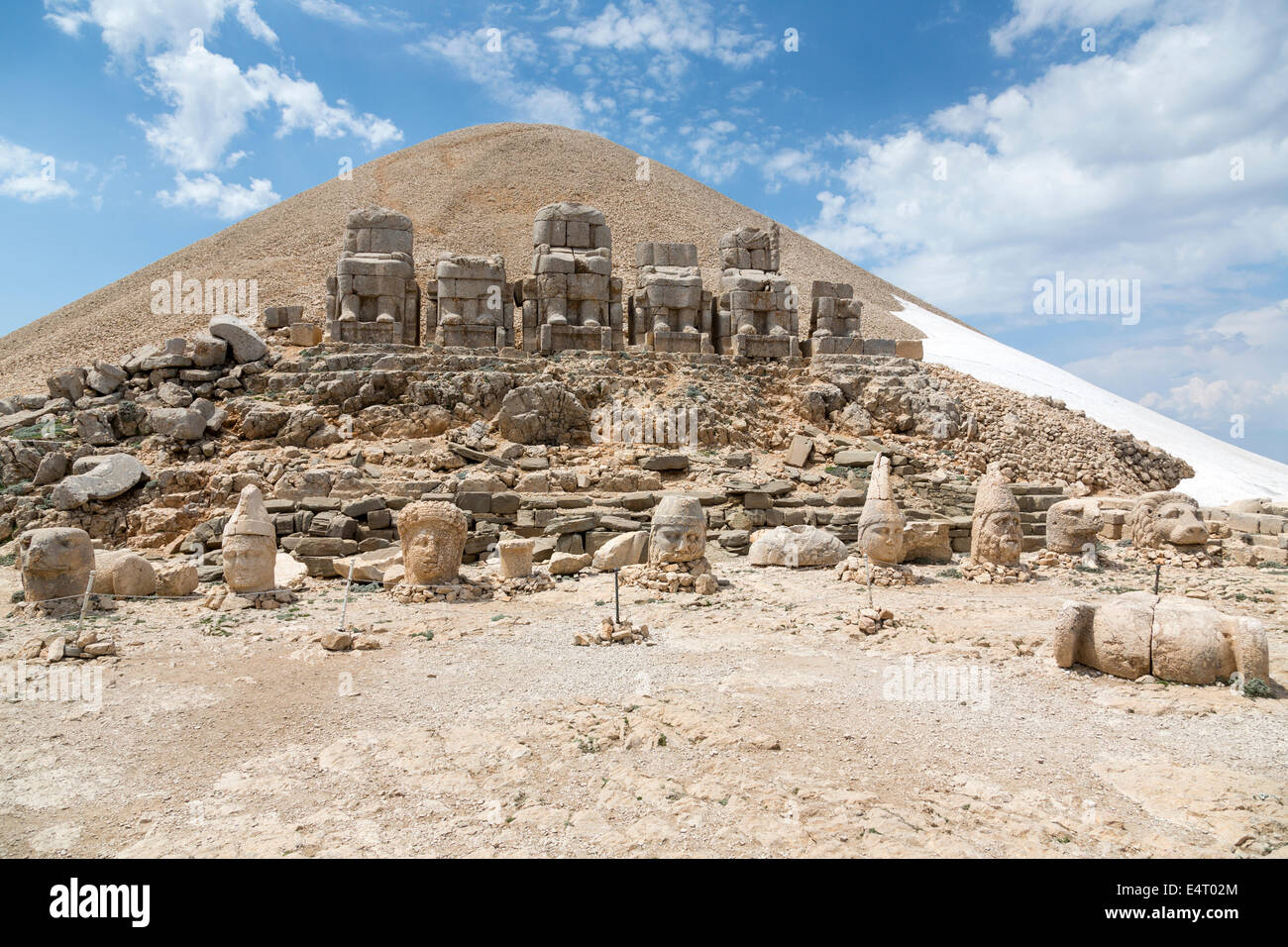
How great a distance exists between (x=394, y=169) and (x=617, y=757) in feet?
160

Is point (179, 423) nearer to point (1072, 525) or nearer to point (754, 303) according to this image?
point (754, 303)

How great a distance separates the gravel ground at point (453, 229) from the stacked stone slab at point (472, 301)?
13413 millimetres

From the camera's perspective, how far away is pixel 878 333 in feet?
115

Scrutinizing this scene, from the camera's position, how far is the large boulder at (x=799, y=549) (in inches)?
445

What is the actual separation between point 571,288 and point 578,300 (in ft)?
1.02

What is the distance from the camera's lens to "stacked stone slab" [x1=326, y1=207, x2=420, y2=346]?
16719mm

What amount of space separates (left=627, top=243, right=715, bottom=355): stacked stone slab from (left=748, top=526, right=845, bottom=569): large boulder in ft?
24.0

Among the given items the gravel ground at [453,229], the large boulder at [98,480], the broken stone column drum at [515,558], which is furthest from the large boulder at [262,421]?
the gravel ground at [453,229]

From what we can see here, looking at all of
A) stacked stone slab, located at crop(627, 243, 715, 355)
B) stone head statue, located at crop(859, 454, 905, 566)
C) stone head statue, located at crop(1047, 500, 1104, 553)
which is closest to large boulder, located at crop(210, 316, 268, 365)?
stacked stone slab, located at crop(627, 243, 715, 355)

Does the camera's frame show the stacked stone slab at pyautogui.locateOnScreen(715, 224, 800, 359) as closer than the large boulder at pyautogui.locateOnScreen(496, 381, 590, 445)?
No

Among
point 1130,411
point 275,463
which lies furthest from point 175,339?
point 1130,411

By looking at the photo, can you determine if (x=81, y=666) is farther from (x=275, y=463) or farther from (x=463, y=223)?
(x=463, y=223)

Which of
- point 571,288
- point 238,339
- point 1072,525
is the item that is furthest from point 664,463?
point 238,339

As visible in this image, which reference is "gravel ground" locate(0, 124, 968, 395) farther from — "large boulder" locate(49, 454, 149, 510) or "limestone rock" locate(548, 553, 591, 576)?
"limestone rock" locate(548, 553, 591, 576)
